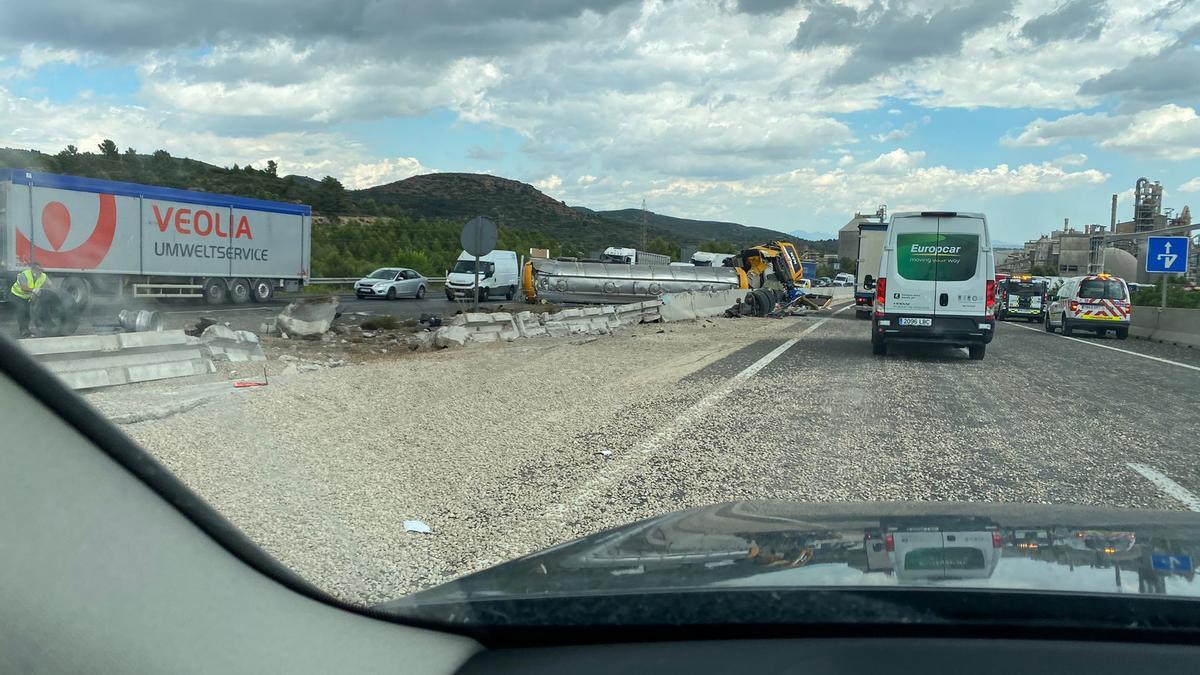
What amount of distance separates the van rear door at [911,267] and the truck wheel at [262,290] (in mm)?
13349

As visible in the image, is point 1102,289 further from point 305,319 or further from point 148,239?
point 148,239

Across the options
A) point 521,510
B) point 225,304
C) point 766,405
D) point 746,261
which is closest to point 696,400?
point 766,405

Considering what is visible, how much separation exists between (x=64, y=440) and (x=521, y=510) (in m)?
4.35

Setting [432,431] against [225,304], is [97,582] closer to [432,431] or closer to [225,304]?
[432,431]

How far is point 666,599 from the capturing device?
6.45 feet

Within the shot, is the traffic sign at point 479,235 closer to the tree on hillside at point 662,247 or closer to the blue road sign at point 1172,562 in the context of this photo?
the blue road sign at point 1172,562

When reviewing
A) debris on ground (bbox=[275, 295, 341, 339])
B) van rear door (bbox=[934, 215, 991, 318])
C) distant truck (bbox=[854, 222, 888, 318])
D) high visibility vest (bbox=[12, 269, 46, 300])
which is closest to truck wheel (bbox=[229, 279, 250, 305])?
debris on ground (bbox=[275, 295, 341, 339])

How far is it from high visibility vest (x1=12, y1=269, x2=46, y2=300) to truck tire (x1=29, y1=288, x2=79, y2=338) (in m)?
0.07

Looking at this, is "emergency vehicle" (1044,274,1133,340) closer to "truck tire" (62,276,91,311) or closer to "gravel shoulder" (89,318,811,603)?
"gravel shoulder" (89,318,811,603)

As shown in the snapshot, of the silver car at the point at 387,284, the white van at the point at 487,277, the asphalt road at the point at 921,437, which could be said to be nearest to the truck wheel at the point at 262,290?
the asphalt road at the point at 921,437

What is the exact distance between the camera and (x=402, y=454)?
727 cm

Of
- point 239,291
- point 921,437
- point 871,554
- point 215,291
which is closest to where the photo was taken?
point 871,554

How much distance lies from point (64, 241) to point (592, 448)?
452 cm

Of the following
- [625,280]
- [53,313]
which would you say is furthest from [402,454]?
[625,280]
